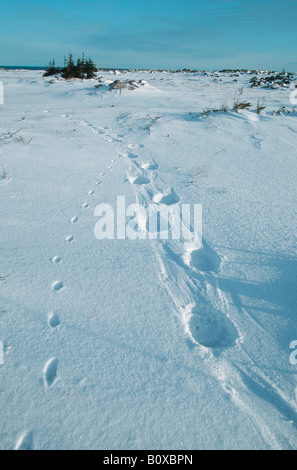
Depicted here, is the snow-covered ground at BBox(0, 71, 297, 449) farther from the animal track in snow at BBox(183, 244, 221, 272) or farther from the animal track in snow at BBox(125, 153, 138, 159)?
the animal track in snow at BBox(125, 153, 138, 159)

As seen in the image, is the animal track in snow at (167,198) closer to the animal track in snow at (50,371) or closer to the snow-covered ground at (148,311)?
the snow-covered ground at (148,311)

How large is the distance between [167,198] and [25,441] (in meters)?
2.15

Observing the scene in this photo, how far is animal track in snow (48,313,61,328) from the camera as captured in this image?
1347 mm

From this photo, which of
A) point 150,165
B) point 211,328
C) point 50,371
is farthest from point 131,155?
point 50,371

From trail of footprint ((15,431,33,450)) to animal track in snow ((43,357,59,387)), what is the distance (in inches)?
7.0

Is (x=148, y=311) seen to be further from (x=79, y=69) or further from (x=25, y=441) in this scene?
(x=79, y=69)

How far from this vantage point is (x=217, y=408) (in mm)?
1045

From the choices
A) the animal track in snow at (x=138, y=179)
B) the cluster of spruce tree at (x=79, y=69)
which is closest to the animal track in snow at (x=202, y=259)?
the animal track in snow at (x=138, y=179)

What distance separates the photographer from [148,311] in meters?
1.44

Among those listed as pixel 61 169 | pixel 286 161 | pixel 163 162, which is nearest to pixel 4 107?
pixel 61 169

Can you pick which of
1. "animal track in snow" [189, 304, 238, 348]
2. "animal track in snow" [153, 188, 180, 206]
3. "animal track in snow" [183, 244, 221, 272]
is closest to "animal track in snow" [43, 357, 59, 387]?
"animal track in snow" [189, 304, 238, 348]

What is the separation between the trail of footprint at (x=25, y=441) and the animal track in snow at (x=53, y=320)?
1.58ft

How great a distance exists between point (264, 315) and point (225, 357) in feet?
1.25
